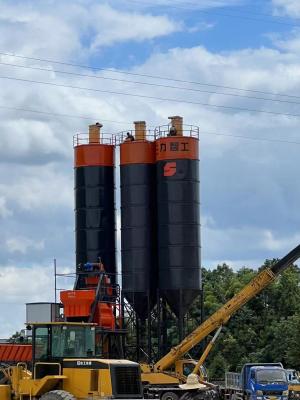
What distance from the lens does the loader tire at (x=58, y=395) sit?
28236 millimetres

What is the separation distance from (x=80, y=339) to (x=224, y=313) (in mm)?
23778

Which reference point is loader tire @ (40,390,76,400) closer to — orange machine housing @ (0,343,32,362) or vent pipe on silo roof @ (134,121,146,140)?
orange machine housing @ (0,343,32,362)

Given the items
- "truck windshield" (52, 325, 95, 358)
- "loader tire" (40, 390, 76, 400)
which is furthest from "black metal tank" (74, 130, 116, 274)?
"loader tire" (40, 390, 76, 400)

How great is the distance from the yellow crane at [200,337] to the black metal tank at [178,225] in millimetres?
5859

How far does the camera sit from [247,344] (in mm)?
81000

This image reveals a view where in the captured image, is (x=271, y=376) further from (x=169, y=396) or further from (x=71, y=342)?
(x=71, y=342)

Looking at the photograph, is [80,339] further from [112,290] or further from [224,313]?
[112,290]

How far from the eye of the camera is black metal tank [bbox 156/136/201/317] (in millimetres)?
59344

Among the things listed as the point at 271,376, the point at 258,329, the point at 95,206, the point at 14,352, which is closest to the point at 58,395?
the point at 14,352

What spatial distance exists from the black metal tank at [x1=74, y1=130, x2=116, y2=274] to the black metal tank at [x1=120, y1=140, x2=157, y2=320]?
2.03 metres

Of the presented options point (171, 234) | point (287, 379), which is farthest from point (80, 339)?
point (171, 234)

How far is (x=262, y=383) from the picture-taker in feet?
162

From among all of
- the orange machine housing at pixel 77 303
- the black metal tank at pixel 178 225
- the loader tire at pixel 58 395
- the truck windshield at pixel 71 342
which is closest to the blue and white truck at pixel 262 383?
the black metal tank at pixel 178 225

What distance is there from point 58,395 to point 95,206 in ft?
116
